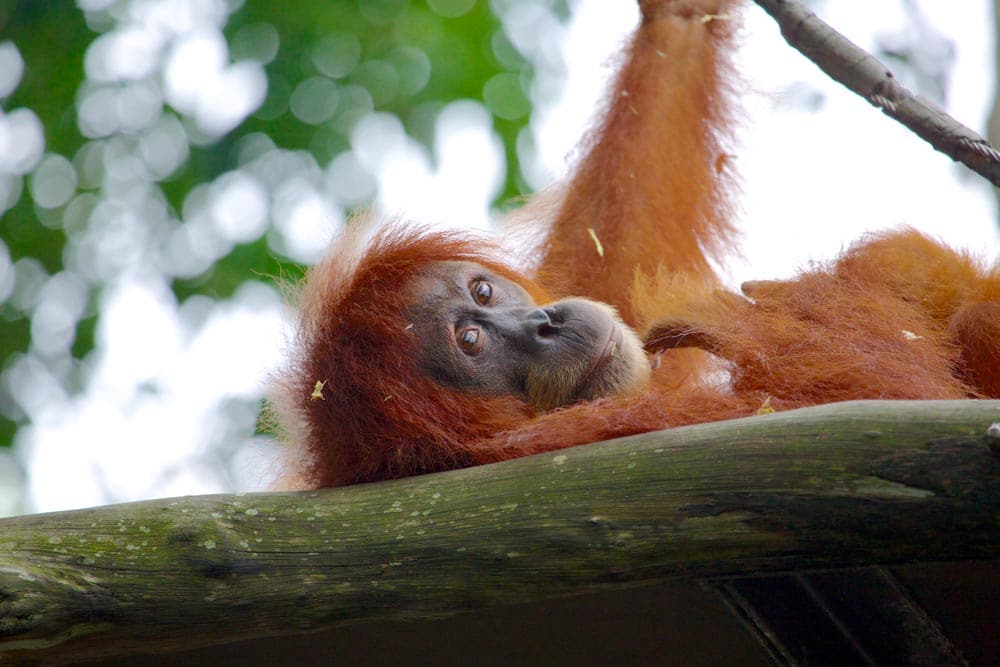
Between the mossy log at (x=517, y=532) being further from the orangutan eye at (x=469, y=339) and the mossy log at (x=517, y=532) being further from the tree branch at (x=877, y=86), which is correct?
the tree branch at (x=877, y=86)

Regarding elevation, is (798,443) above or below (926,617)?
above

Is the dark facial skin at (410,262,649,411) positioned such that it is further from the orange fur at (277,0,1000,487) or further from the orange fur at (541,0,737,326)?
the orange fur at (541,0,737,326)

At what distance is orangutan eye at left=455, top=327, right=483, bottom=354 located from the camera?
2842mm

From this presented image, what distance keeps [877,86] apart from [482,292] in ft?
3.94

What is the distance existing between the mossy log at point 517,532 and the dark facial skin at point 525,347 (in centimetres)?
79

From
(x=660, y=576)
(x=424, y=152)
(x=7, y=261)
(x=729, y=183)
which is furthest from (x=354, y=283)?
(x=7, y=261)

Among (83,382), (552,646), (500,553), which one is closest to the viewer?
(500,553)

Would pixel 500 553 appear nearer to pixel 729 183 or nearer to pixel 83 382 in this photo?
pixel 729 183

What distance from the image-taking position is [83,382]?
5793mm

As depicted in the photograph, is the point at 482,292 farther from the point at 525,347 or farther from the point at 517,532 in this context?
the point at 517,532

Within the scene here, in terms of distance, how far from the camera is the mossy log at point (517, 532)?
1491 mm

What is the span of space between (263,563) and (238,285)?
140 inches

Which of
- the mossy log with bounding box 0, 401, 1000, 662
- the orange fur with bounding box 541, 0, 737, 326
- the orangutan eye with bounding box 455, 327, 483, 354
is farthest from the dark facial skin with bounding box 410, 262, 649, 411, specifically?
the orange fur with bounding box 541, 0, 737, 326

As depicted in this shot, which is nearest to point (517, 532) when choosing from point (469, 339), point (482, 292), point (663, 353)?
point (469, 339)
